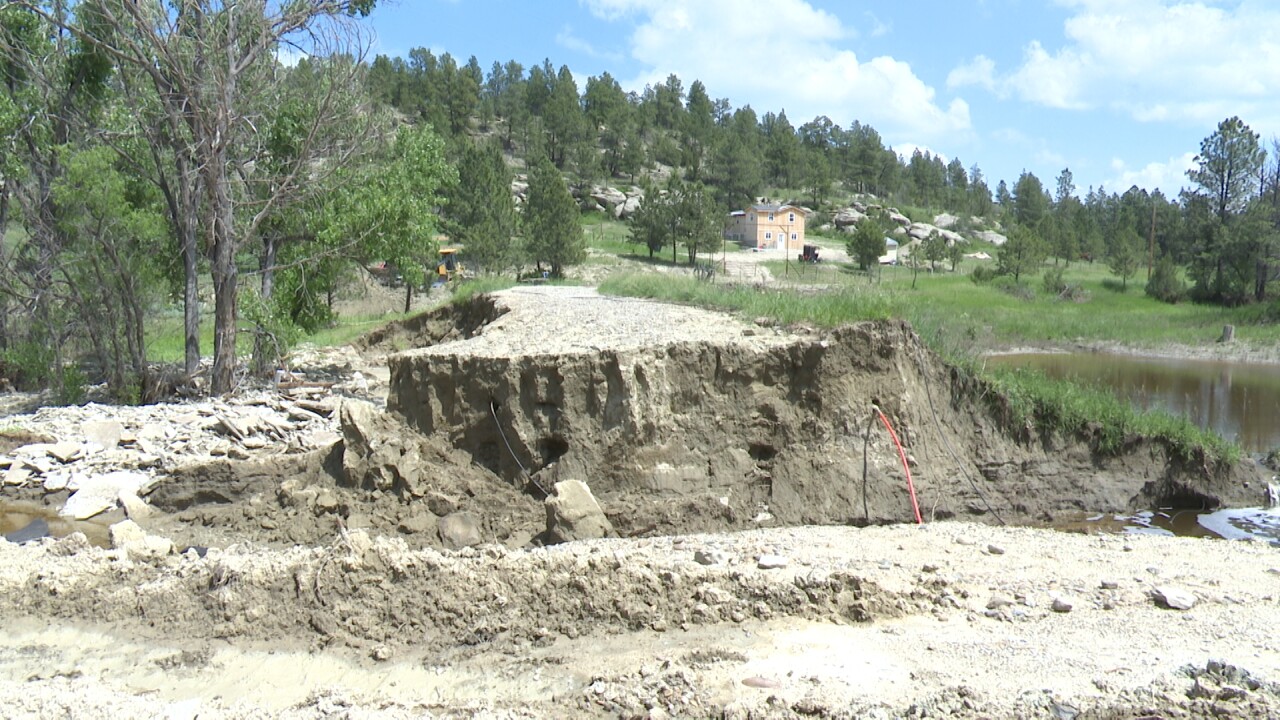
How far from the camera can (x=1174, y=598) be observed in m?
7.73

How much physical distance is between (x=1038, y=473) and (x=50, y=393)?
17.5 metres

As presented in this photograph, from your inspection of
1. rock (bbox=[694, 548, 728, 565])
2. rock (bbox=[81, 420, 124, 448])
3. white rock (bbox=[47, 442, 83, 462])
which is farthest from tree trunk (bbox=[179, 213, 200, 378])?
rock (bbox=[694, 548, 728, 565])

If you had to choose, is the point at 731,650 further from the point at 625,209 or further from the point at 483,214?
the point at 625,209

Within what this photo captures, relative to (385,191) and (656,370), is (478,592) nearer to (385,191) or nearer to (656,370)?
(656,370)

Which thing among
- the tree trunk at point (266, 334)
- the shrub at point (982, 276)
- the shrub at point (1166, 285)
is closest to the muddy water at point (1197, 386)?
the tree trunk at point (266, 334)

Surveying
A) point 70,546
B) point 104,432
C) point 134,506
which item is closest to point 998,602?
point 70,546

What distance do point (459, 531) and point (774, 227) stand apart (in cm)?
6181

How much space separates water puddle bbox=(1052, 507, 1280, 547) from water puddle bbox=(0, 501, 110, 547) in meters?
11.3

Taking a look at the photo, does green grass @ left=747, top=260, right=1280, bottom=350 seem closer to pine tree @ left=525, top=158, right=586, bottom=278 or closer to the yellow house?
pine tree @ left=525, top=158, right=586, bottom=278

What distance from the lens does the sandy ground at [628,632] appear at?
6.19 meters

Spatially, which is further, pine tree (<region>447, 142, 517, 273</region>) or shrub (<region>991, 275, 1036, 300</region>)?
shrub (<region>991, 275, 1036, 300</region>)

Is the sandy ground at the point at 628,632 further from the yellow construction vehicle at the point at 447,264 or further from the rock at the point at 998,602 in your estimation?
the yellow construction vehicle at the point at 447,264

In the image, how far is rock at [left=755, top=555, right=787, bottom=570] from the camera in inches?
322

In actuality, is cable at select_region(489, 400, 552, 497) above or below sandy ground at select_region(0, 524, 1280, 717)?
above
